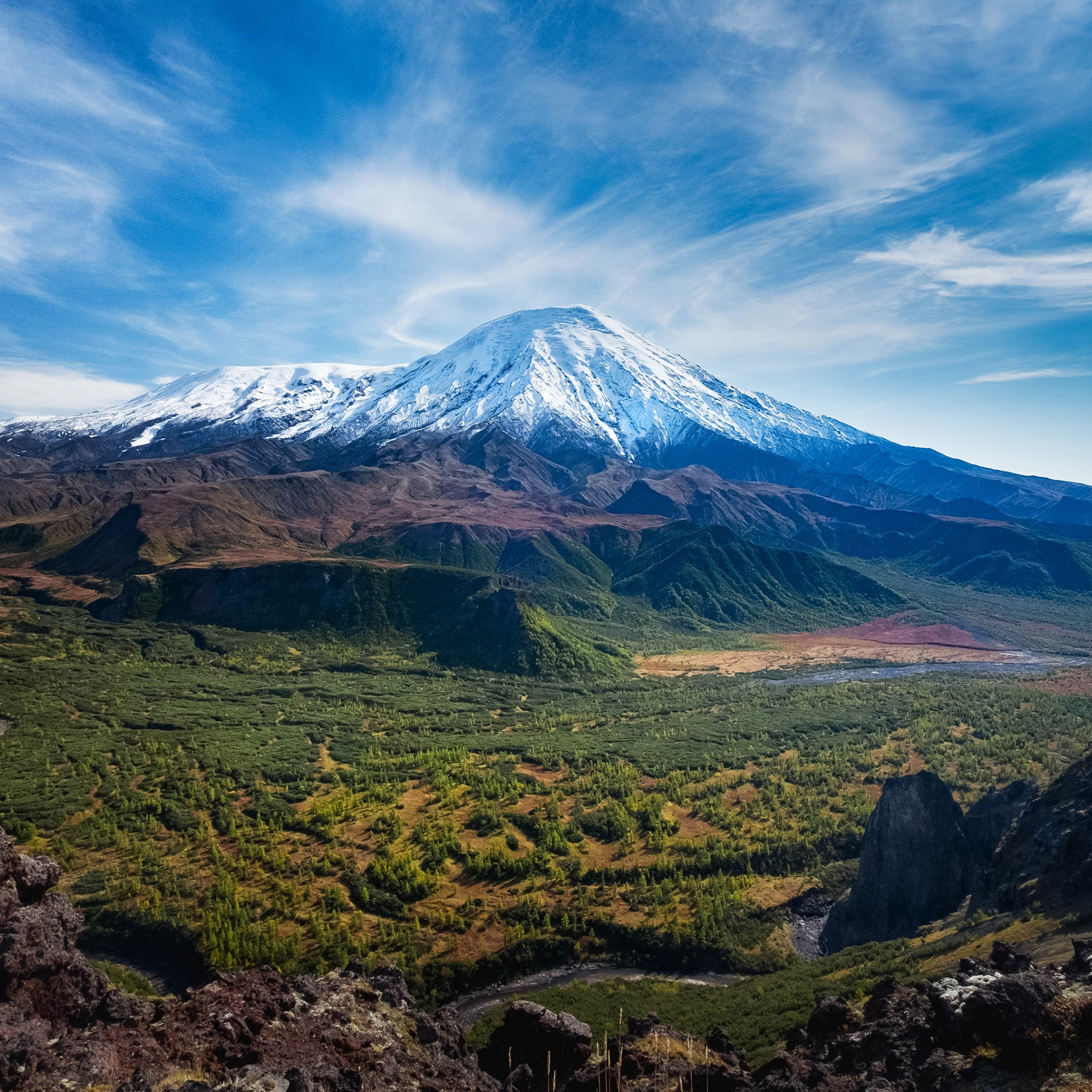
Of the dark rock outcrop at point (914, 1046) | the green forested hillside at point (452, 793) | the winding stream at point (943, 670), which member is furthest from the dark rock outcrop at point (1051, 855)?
the winding stream at point (943, 670)

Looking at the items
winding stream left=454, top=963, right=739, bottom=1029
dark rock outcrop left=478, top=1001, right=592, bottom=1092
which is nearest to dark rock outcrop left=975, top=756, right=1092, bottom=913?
winding stream left=454, top=963, right=739, bottom=1029

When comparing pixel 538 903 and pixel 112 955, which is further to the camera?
pixel 538 903

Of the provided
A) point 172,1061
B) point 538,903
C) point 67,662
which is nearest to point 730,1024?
point 538,903

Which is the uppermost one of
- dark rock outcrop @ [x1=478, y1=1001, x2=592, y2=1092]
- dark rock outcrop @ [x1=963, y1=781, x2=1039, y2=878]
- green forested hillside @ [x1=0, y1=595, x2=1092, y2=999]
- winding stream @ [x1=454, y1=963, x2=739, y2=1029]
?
dark rock outcrop @ [x1=963, y1=781, x2=1039, y2=878]

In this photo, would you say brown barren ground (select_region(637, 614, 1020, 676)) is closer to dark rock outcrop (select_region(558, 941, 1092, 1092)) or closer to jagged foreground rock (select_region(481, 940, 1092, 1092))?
dark rock outcrop (select_region(558, 941, 1092, 1092))

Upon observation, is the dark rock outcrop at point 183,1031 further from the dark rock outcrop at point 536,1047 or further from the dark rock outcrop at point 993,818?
the dark rock outcrop at point 993,818

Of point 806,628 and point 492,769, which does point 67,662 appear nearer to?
point 492,769

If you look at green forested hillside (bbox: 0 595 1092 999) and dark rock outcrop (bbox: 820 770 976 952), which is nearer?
dark rock outcrop (bbox: 820 770 976 952)

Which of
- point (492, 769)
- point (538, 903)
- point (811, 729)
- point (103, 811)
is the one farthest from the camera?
point (811, 729)
